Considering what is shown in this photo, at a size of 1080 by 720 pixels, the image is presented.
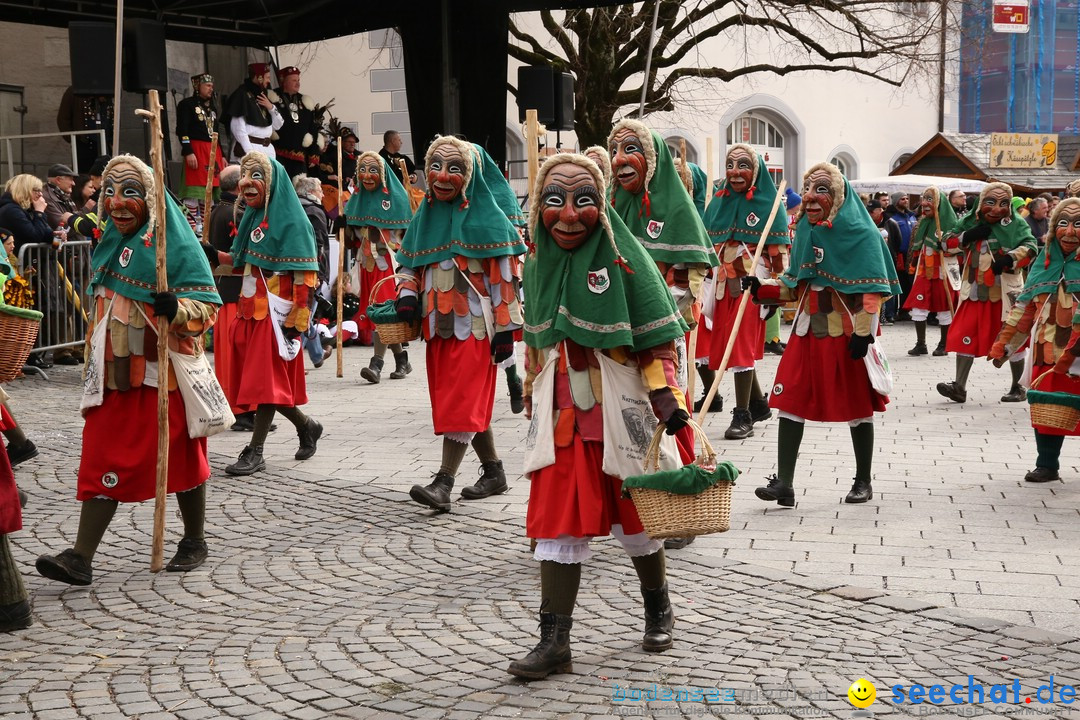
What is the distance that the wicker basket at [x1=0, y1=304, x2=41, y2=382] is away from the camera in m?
6.50

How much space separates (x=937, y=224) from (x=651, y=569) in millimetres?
11122

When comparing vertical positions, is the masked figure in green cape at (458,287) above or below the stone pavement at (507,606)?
above

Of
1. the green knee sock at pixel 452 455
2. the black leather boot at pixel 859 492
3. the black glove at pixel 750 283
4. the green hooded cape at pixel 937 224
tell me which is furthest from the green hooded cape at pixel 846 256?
the green hooded cape at pixel 937 224

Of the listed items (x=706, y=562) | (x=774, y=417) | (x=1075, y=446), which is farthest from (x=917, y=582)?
(x=774, y=417)

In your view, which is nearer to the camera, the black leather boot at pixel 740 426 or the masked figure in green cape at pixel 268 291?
the masked figure in green cape at pixel 268 291

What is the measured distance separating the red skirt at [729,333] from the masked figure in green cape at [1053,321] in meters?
2.07

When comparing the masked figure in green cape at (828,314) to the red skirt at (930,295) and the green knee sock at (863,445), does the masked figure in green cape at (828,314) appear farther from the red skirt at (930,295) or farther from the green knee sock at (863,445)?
the red skirt at (930,295)

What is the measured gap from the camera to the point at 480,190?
303 inches

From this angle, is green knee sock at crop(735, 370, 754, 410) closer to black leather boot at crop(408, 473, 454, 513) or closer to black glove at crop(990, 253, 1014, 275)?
black glove at crop(990, 253, 1014, 275)

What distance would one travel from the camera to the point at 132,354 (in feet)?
20.4

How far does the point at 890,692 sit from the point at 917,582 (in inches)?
59.0

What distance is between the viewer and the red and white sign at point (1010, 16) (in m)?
26.5

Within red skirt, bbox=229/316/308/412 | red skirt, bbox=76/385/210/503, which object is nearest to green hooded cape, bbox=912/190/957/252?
red skirt, bbox=229/316/308/412

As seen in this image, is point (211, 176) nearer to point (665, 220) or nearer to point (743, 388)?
point (665, 220)
